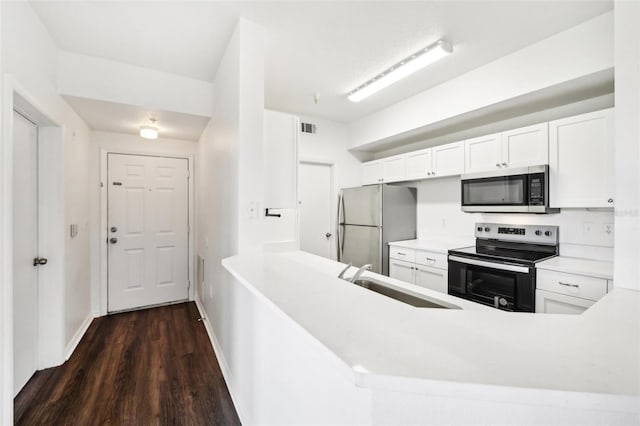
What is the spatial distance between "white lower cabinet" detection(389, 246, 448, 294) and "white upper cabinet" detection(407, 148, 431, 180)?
0.90m

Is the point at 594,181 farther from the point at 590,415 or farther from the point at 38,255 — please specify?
the point at 38,255

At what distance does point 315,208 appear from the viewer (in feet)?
13.2

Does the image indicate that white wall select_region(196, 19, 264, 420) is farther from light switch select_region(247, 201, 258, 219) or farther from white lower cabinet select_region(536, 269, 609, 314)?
white lower cabinet select_region(536, 269, 609, 314)

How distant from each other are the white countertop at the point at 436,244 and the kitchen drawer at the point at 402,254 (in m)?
0.05

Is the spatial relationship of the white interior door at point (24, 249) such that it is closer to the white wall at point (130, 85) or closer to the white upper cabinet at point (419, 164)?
the white wall at point (130, 85)

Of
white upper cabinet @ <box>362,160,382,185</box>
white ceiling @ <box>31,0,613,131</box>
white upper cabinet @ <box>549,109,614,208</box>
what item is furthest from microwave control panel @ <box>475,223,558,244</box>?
white ceiling @ <box>31,0,613,131</box>

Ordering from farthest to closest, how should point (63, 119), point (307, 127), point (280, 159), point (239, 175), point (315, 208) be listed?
point (315, 208) → point (307, 127) → point (63, 119) → point (280, 159) → point (239, 175)

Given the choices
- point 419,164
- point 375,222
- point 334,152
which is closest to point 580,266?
point 419,164

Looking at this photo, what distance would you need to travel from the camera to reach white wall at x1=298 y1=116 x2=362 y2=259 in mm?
3916

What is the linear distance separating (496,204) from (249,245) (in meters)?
2.28

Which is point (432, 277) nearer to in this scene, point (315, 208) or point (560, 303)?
point (560, 303)

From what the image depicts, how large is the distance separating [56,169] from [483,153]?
376 centimetres

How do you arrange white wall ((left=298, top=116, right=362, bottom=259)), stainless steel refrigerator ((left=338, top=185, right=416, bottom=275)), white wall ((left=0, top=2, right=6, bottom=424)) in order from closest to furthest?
white wall ((left=0, top=2, right=6, bottom=424)), stainless steel refrigerator ((left=338, top=185, right=416, bottom=275)), white wall ((left=298, top=116, right=362, bottom=259))

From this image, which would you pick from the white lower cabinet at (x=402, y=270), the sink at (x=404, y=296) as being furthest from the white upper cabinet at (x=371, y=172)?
the sink at (x=404, y=296)
